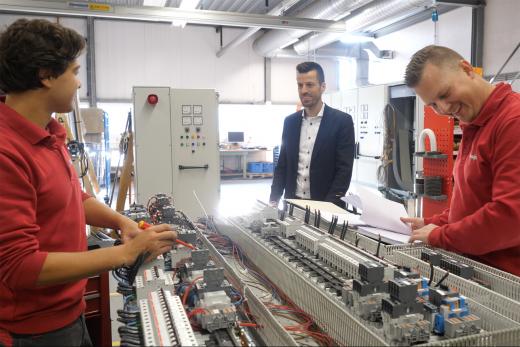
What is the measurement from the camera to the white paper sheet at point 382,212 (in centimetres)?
177

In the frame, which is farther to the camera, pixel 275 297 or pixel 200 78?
pixel 200 78

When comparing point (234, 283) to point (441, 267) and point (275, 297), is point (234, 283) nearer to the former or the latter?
point (275, 297)

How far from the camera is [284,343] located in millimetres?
986

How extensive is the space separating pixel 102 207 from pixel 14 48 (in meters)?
0.65

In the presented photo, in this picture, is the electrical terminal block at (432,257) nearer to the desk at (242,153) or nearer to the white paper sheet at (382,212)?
the white paper sheet at (382,212)

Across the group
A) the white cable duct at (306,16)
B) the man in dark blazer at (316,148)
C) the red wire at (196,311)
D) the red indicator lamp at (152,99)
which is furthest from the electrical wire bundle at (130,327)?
the white cable duct at (306,16)

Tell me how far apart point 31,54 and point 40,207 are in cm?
40

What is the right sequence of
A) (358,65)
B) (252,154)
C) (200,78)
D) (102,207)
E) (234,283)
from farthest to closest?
(252,154)
(200,78)
(358,65)
(102,207)
(234,283)

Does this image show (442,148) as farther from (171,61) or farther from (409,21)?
(171,61)

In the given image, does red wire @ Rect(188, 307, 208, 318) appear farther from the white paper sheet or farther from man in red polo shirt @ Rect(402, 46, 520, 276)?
the white paper sheet

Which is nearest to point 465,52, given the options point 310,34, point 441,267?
point 310,34

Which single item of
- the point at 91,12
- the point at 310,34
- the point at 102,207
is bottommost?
the point at 102,207

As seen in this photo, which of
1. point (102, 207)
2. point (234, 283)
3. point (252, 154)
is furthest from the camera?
point (252, 154)

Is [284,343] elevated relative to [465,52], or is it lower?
lower
